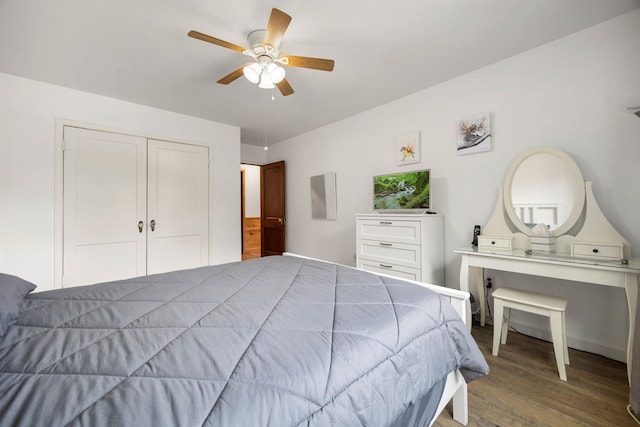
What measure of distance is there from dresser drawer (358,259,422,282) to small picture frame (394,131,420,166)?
122 centimetres

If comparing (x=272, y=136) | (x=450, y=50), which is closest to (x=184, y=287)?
(x=450, y=50)

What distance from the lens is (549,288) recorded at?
2160 millimetres

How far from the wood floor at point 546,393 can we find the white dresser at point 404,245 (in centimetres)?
81

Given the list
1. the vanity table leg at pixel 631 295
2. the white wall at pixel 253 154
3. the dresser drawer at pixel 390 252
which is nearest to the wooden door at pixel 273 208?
the white wall at pixel 253 154

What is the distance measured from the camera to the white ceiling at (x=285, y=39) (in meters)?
1.73

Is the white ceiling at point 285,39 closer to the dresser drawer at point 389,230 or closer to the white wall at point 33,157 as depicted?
the white wall at point 33,157

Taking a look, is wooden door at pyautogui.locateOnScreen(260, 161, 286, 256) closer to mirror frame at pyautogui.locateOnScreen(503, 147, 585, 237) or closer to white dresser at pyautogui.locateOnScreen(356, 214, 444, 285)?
white dresser at pyautogui.locateOnScreen(356, 214, 444, 285)

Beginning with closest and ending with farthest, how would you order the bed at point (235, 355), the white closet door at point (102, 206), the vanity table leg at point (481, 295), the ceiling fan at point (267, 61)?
the bed at point (235, 355)
the ceiling fan at point (267, 61)
the vanity table leg at point (481, 295)
the white closet door at point (102, 206)

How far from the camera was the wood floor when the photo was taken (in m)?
1.39

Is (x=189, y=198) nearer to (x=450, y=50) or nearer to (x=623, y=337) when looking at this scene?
(x=450, y=50)

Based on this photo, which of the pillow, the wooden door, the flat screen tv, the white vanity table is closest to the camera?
the pillow

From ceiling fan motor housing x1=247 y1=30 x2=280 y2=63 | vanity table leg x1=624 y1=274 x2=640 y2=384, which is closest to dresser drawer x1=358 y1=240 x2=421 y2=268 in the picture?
vanity table leg x1=624 y1=274 x2=640 y2=384

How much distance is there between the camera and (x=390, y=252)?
272cm

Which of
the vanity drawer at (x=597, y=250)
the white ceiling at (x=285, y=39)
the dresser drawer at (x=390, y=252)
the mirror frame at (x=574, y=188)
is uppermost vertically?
the white ceiling at (x=285, y=39)
